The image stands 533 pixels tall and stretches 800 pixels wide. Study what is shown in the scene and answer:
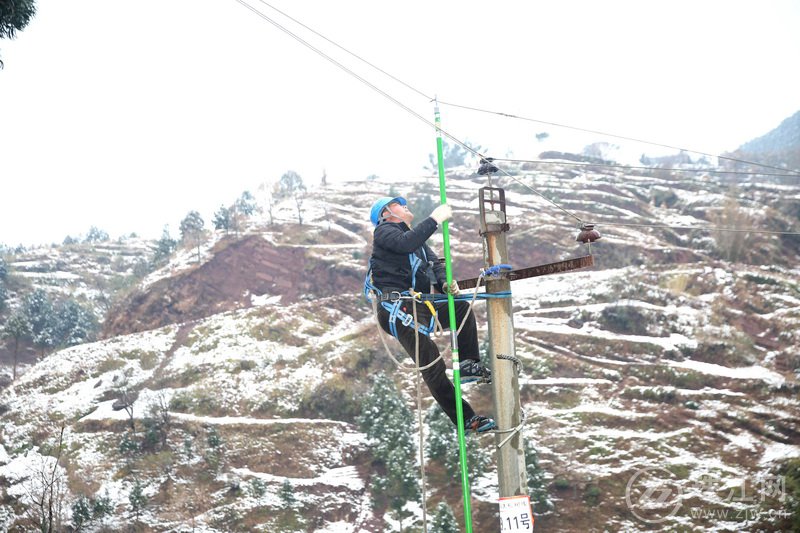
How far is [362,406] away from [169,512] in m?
10.1

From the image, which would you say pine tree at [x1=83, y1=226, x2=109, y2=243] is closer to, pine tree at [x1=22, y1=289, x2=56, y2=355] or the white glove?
pine tree at [x1=22, y1=289, x2=56, y2=355]

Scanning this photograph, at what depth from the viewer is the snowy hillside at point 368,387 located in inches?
937

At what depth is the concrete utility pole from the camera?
4727mm

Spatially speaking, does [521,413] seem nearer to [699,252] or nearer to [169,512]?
[169,512]

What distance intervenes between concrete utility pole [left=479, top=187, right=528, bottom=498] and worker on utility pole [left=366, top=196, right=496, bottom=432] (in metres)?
0.26

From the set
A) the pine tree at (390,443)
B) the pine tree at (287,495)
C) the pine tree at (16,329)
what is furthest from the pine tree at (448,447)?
the pine tree at (16,329)

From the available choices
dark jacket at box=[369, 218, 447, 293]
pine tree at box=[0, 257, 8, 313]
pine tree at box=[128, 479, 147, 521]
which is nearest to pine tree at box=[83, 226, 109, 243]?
pine tree at box=[0, 257, 8, 313]

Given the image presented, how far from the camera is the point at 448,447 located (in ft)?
87.5


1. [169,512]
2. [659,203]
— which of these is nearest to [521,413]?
[169,512]

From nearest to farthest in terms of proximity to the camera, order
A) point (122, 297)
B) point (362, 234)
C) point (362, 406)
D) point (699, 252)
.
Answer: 1. point (362, 406)
2. point (699, 252)
3. point (122, 297)
4. point (362, 234)

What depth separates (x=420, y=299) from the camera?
527 cm

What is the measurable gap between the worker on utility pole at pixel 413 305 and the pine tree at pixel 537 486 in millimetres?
17747

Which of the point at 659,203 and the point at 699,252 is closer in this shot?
the point at 699,252

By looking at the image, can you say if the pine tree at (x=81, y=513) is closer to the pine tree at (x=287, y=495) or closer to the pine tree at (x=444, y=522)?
the pine tree at (x=287, y=495)
